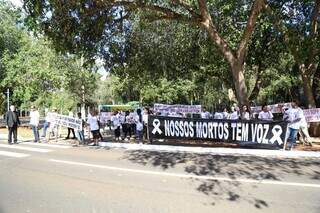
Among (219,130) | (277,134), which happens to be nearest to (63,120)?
(219,130)

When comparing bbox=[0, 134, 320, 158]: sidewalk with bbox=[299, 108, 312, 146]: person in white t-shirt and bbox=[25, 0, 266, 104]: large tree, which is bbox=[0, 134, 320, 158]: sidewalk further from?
bbox=[25, 0, 266, 104]: large tree

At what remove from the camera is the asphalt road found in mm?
7797

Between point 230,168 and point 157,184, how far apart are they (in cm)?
289

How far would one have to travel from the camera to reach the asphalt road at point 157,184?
25.6 ft

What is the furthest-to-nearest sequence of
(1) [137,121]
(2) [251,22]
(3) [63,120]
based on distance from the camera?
(3) [63,120]
(1) [137,121]
(2) [251,22]

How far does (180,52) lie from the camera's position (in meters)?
31.9

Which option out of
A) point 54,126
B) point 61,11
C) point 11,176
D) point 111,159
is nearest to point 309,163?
point 111,159

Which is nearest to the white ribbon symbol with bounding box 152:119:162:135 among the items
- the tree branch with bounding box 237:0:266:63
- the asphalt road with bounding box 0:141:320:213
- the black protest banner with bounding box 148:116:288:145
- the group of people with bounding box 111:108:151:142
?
the black protest banner with bounding box 148:116:288:145

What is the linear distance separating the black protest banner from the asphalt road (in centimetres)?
236

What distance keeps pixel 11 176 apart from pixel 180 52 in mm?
22197

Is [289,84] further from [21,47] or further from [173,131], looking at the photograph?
[173,131]

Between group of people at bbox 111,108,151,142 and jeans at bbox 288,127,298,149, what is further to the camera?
group of people at bbox 111,108,151,142

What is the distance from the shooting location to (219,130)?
17219 mm

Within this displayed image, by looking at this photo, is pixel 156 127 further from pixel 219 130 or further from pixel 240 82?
pixel 240 82
